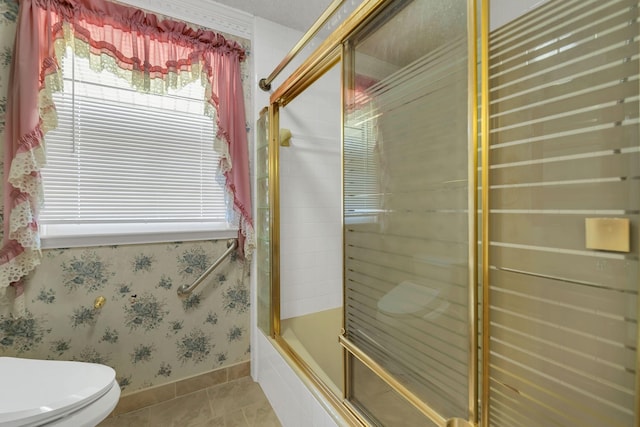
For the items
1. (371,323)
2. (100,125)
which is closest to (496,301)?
(371,323)

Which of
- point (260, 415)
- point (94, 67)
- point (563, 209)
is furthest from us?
point (260, 415)

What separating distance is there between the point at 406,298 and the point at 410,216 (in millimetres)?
226

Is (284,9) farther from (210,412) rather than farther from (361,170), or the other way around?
(210,412)

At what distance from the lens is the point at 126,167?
4.75 feet

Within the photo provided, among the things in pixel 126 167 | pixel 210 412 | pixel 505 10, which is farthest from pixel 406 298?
pixel 126 167

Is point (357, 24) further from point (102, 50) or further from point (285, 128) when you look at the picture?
point (102, 50)

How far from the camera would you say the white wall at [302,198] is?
5.59ft

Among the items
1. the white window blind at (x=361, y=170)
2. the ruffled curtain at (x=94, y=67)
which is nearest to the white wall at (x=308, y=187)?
the ruffled curtain at (x=94, y=67)

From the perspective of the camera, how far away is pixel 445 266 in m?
0.64

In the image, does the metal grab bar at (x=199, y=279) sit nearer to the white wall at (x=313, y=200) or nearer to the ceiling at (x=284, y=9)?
the white wall at (x=313, y=200)

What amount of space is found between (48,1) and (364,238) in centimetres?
175

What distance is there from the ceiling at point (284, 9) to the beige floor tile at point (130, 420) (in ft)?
7.65

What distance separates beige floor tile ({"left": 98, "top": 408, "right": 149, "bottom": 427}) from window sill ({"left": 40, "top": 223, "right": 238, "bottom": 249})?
89cm

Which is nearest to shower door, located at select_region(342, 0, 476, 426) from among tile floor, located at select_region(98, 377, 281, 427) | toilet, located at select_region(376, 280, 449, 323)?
toilet, located at select_region(376, 280, 449, 323)
